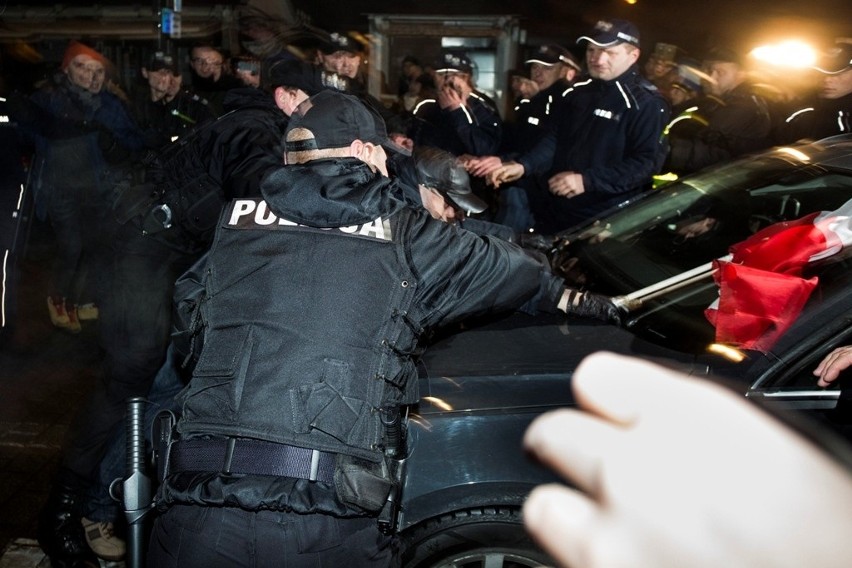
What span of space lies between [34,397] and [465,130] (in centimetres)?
328

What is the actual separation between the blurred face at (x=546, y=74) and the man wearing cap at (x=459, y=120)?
0.70 m

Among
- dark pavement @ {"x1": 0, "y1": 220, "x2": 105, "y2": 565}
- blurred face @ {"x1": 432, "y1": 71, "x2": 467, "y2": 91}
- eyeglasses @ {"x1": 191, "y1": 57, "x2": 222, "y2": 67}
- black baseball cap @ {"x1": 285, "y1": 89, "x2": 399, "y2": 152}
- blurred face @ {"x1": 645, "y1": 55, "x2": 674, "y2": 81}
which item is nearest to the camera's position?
black baseball cap @ {"x1": 285, "y1": 89, "x2": 399, "y2": 152}

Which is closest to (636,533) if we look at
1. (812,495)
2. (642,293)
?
(812,495)

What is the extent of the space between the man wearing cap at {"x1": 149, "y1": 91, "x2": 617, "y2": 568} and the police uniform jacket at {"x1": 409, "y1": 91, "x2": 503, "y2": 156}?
365 cm

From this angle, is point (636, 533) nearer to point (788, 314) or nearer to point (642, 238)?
point (788, 314)

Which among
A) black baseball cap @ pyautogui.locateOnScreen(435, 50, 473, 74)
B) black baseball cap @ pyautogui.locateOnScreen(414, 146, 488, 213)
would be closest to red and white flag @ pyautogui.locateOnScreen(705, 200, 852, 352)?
black baseball cap @ pyautogui.locateOnScreen(414, 146, 488, 213)

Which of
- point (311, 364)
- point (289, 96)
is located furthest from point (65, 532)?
point (289, 96)

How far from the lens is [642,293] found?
2920 mm

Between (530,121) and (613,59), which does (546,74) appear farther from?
(613,59)

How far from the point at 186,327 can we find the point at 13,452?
2357 millimetres

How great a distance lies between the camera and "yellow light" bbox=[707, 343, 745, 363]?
96.3 inches

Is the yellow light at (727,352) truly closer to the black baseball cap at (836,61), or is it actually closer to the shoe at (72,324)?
the black baseball cap at (836,61)

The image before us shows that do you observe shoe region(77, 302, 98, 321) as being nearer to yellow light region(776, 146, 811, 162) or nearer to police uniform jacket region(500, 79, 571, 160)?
police uniform jacket region(500, 79, 571, 160)

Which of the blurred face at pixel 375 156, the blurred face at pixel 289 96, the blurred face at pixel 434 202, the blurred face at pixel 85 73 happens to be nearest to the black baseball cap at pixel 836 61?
the blurred face at pixel 289 96
